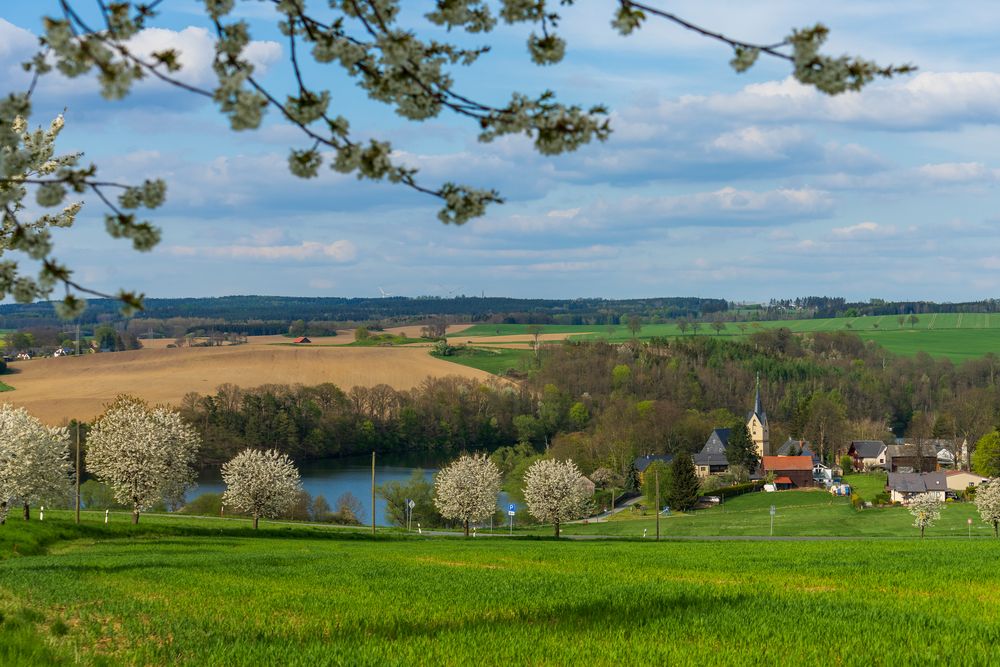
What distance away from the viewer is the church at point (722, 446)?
483ft

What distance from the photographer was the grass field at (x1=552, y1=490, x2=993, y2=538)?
268 ft

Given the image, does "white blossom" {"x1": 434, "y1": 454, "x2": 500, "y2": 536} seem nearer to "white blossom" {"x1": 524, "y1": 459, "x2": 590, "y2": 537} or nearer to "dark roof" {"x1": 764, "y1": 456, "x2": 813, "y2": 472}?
"white blossom" {"x1": 524, "y1": 459, "x2": 590, "y2": 537}

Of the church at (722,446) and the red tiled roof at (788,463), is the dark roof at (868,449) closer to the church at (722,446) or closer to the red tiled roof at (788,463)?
the church at (722,446)

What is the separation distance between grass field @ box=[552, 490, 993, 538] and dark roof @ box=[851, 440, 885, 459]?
38207mm

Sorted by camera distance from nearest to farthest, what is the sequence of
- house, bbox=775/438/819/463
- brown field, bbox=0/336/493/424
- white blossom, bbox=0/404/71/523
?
1. white blossom, bbox=0/404/71/523
2. brown field, bbox=0/336/493/424
3. house, bbox=775/438/819/463

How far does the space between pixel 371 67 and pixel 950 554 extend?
2794cm

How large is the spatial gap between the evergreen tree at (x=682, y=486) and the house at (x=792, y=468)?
30454 mm

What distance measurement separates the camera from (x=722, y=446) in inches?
5989

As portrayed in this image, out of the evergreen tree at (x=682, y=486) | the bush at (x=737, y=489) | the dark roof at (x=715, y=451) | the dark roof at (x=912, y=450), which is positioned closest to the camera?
the evergreen tree at (x=682, y=486)

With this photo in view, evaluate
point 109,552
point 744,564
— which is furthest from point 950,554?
point 109,552

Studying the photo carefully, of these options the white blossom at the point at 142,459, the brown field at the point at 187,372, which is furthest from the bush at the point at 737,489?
the white blossom at the point at 142,459

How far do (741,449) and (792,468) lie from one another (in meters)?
7.12

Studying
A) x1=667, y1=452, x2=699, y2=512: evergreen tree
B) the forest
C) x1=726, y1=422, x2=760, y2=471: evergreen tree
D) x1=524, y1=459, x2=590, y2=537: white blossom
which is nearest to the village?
x1=726, y1=422, x2=760, y2=471: evergreen tree

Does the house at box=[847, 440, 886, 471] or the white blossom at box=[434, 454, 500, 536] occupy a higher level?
the white blossom at box=[434, 454, 500, 536]
